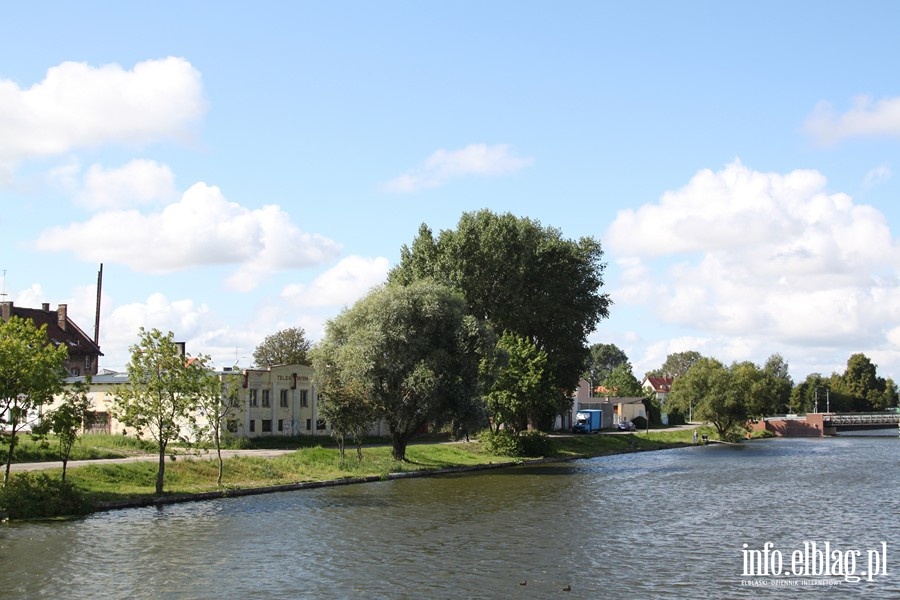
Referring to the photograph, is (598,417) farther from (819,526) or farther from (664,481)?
(819,526)

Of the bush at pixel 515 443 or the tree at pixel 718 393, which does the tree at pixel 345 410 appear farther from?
the tree at pixel 718 393

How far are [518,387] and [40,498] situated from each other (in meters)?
48.1

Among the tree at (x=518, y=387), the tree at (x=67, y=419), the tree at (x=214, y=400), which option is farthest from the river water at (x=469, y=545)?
the tree at (x=518, y=387)

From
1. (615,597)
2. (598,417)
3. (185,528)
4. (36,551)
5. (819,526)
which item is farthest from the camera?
(598,417)

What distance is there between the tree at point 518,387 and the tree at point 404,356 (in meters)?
11.7

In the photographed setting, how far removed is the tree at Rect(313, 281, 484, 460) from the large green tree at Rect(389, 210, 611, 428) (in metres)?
17.5

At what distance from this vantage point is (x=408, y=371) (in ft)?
215

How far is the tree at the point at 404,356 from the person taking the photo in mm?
64688

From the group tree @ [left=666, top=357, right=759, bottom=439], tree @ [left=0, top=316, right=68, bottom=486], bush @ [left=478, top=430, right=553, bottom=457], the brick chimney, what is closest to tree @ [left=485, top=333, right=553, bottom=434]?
bush @ [left=478, top=430, right=553, bottom=457]

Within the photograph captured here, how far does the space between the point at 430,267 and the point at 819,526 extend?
53.3 metres

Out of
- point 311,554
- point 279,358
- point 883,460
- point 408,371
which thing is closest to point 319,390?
point 408,371

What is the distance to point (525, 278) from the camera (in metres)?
89.1

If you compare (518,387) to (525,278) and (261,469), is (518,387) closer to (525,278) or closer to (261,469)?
(525,278)

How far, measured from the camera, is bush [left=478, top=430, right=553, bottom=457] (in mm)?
80500
